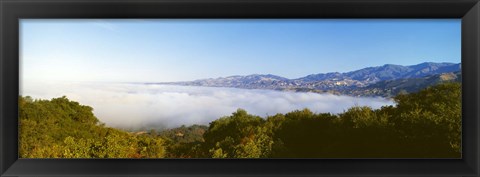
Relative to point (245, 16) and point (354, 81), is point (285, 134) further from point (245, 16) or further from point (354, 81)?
point (245, 16)

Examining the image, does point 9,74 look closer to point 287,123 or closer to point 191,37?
point 191,37

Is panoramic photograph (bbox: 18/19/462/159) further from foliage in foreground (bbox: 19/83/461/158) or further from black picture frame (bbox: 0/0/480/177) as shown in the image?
black picture frame (bbox: 0/0/480/177)

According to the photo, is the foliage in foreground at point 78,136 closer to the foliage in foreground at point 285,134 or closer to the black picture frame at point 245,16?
the foliage in foreground at point 285,134

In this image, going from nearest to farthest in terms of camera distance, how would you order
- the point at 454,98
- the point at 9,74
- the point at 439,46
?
the point at 9,74 < the point at 454,98 < the point at 439,46

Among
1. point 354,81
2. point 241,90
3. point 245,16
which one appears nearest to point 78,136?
point 241,90

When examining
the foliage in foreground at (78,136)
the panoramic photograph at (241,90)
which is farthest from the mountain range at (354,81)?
the foliage in foreground at (78,136)

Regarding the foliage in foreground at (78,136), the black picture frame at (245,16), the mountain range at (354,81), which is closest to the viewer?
the black picture frame at (245,16)

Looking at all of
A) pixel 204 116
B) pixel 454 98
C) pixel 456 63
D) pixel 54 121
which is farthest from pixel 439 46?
pixel 54 121

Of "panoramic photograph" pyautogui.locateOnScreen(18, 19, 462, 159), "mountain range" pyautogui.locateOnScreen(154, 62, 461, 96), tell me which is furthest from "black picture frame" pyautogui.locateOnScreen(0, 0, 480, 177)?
"mountain range" pyautogui.locateOnScreen(154, 62, 461, 96)
